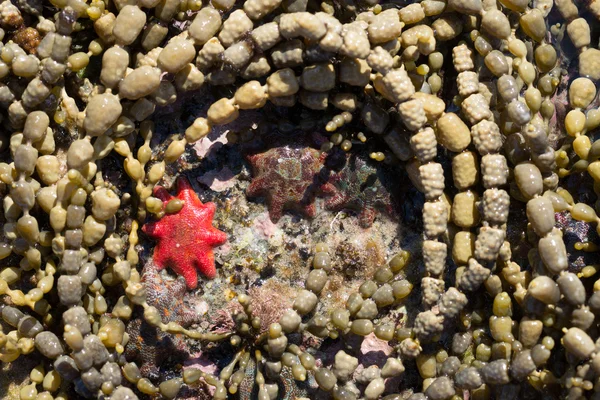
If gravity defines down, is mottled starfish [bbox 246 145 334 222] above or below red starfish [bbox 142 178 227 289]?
above

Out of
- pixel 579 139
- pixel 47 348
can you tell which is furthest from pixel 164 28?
pixel 579 139

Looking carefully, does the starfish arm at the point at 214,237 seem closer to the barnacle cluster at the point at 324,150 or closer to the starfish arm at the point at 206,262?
the starfish arm at the point at 206,262

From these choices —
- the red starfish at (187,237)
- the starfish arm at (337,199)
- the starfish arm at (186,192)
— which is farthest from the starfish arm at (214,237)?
the starfish arm at (337,199)

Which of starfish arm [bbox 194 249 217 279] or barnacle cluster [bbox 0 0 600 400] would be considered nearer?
barnacle cluster [bbox 0 0 600 400]

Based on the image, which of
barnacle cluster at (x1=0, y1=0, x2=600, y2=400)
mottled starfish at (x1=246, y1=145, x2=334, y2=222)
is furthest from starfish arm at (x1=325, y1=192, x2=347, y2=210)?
barnacle cluster at (x1=0, y1=0, x2=600, y2=400)

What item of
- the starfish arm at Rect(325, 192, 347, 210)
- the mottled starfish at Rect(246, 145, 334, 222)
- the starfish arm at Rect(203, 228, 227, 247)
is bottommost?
the starfish arm at Rect(203, 228, 227, 247)

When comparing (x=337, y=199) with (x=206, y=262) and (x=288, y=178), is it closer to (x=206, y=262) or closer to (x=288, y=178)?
(x=288, y=178)

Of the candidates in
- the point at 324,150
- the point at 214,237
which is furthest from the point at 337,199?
the point at 214,237

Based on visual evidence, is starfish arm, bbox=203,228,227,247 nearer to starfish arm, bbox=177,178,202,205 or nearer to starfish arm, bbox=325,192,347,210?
starfish arm, bbox=177,178,202,205
